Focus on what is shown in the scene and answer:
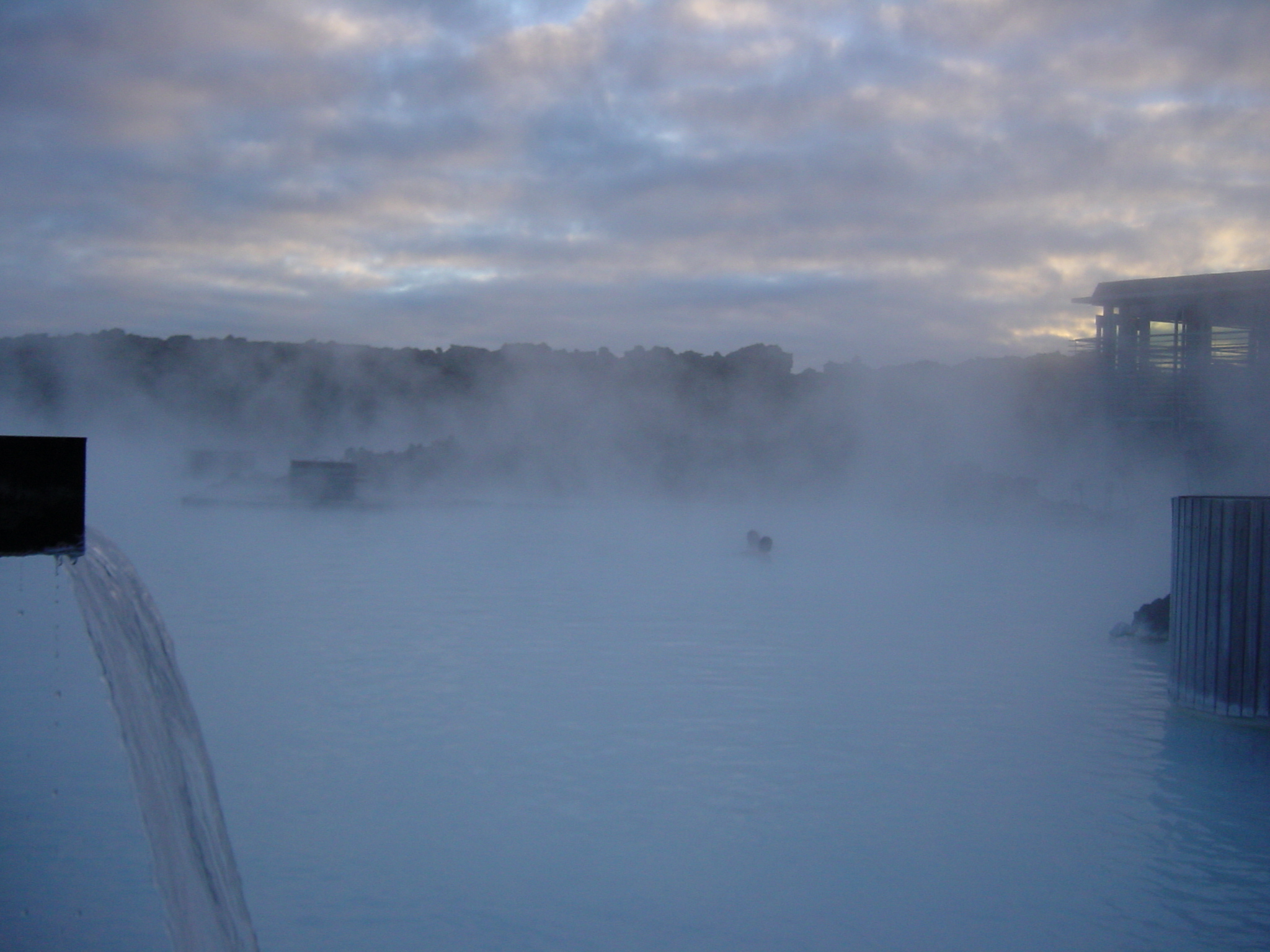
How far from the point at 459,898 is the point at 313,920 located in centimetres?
39

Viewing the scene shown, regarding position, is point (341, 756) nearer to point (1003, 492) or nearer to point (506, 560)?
point (506, 560)

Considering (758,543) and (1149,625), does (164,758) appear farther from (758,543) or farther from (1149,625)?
(758,543)

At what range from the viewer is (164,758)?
246cm

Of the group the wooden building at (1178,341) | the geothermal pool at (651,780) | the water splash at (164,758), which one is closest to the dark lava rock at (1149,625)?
the geothermal pool at (651,780)

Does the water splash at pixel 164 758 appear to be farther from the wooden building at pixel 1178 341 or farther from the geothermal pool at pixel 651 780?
the wooden building at pixel 1178 341

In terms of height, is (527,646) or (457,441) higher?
(457,441)

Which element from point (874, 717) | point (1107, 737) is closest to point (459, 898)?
point (874, 717)

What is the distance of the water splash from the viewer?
7.06 ft

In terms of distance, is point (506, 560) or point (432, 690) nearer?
point (432, 690)

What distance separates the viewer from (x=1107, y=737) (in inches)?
175

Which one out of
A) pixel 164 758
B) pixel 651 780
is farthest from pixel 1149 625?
pixel 164 758

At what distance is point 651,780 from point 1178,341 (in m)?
9.84

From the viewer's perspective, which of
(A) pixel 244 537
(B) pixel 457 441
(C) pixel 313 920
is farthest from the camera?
(B) pixel 457 441

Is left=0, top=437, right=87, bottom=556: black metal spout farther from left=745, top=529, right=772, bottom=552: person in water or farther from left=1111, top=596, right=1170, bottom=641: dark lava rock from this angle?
left=745, top=529, right=772, bottom=552: person in water
